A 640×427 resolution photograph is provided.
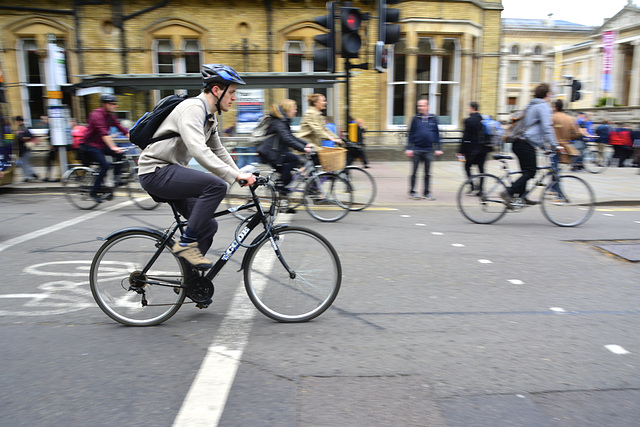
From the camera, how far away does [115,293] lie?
3.73 meters

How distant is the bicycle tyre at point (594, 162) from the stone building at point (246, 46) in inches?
155

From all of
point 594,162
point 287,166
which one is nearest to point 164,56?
point 287,166

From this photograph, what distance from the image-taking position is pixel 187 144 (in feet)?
10.8

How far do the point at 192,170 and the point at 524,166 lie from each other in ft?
18.9

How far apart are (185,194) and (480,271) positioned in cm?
318

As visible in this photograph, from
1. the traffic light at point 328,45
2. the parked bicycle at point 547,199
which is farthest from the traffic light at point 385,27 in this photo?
the parked bicycle at point 547,199

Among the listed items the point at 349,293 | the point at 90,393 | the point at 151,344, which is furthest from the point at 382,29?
the point at 90,393

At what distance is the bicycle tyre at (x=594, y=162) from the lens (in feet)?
51.6

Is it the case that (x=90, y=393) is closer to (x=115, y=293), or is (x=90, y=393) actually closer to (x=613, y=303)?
(x=115, y=293)

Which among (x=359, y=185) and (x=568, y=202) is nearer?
(x=568, y=202)

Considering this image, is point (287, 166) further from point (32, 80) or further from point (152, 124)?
point (32, 80)

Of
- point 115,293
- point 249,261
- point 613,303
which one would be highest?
point 249,261

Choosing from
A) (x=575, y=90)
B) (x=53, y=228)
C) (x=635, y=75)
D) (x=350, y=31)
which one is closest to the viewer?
(x=53, y=228)

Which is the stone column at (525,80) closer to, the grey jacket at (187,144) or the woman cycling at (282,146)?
the woman cycling at (282,146)
